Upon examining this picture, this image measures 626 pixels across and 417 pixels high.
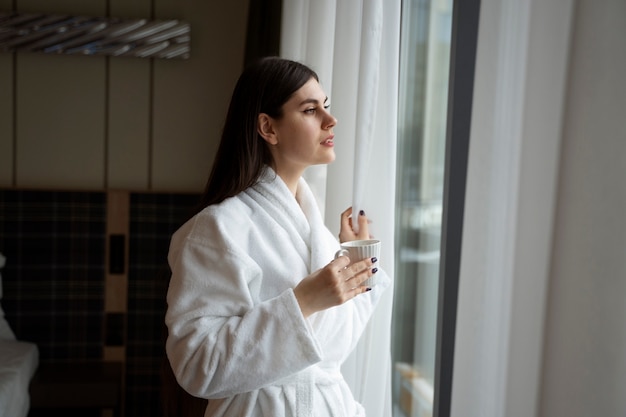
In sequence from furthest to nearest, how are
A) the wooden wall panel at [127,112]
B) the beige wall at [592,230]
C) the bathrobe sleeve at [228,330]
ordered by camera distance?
the wooden wall panel at [127,112] < the bathrobe sleeve at [228,330] < the beige wall at [592,230]

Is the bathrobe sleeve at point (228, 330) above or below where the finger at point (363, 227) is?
below

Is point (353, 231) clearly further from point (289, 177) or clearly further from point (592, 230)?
point (592, 230)

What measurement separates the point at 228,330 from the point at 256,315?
2.3 inches

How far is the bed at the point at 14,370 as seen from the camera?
8.25 feet

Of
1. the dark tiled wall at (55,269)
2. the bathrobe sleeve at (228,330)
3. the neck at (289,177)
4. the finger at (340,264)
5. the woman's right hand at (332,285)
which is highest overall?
the neck at (289,177)

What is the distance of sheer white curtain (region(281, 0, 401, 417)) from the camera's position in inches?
57.7

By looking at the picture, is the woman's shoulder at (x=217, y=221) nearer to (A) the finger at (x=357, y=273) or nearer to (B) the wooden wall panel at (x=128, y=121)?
(A) the finger at (x=357, y=273)

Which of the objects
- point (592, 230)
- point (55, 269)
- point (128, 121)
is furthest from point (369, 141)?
point (55, 269)

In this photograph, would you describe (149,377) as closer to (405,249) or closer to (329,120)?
(405,249)

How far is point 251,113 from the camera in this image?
1326 millimetres

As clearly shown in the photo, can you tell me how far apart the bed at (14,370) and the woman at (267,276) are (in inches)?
62.4

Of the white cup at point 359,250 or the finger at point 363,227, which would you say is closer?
the white cup at point 359,250

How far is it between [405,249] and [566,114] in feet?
3.51

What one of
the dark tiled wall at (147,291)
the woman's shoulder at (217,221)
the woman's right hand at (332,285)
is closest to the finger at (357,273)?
the woman's right hand at (332,285)
